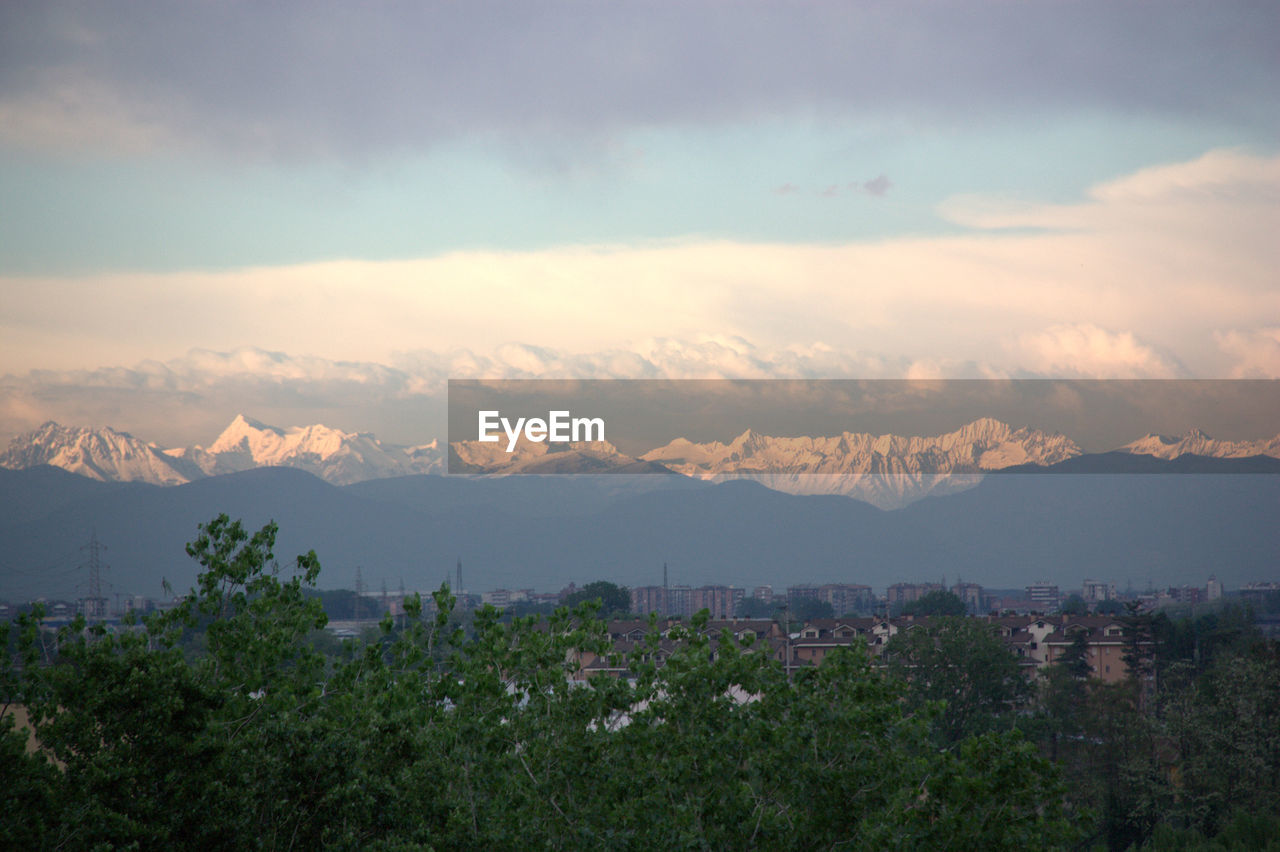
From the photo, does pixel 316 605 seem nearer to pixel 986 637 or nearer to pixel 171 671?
pixel 171 671

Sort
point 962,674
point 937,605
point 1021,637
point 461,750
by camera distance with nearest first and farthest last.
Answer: point 461,750 → point 962,674 → point 1021,637 → point 937,605

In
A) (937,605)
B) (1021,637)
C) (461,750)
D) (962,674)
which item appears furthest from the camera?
(937,605)

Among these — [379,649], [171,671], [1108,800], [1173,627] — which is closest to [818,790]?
[379,649]

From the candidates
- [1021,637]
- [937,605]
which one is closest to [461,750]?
[1021,637]

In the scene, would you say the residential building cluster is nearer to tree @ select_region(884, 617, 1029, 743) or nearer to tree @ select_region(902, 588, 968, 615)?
tree @ select_region(884, 617, 1029, 743)

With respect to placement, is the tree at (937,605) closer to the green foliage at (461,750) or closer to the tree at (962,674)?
the tree at (962,674)

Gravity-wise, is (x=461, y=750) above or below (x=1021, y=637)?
above

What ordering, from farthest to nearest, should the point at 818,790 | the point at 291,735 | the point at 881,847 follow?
the point at 818,790
the point at 881,847
the point at 291,735

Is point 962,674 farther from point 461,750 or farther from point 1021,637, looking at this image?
point 461,750

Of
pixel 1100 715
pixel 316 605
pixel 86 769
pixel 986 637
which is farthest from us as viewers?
pixel 986 637

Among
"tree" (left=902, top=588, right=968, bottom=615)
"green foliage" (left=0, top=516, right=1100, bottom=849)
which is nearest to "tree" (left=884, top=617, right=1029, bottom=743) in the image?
"green foliage" (left=0, top=516, right=1100, bottom=849)

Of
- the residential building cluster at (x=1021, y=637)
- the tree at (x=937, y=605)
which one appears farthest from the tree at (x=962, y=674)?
the tree at (x=937, y=605)
